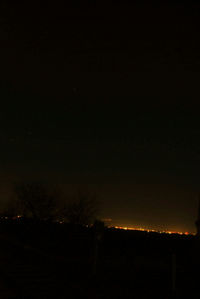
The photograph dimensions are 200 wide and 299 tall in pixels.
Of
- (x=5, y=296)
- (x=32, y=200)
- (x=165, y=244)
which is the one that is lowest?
(x=5, y=296)

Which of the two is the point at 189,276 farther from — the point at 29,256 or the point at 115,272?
the point at 29,256

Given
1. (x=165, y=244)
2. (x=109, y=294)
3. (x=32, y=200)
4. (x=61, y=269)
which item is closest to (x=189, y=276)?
(x=61, y=269)

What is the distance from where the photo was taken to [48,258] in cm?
2055

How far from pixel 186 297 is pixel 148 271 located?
240 inches

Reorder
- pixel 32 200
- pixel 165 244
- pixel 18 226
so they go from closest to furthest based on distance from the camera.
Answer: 1. pixel 165 244
2. pixel 18 226
3. pixel 32 200

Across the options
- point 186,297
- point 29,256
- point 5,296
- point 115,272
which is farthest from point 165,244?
point 5,296

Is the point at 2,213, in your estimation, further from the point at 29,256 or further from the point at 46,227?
the point at 29,256

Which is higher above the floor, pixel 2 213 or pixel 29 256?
pixel 2 213

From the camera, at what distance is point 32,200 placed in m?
70.6

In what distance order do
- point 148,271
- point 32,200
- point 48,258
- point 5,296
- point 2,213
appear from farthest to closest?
1. point 2,213
2. point 32,200
3. point 48,258
4. point 148,271
5. point 5,296

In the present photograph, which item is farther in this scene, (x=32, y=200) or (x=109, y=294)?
(x=32, y=200)

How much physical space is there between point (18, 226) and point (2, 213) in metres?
Answer: 52.4

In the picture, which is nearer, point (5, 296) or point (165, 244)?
point (5, 296)

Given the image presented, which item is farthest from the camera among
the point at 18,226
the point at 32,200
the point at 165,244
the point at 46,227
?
the point at 32,200
